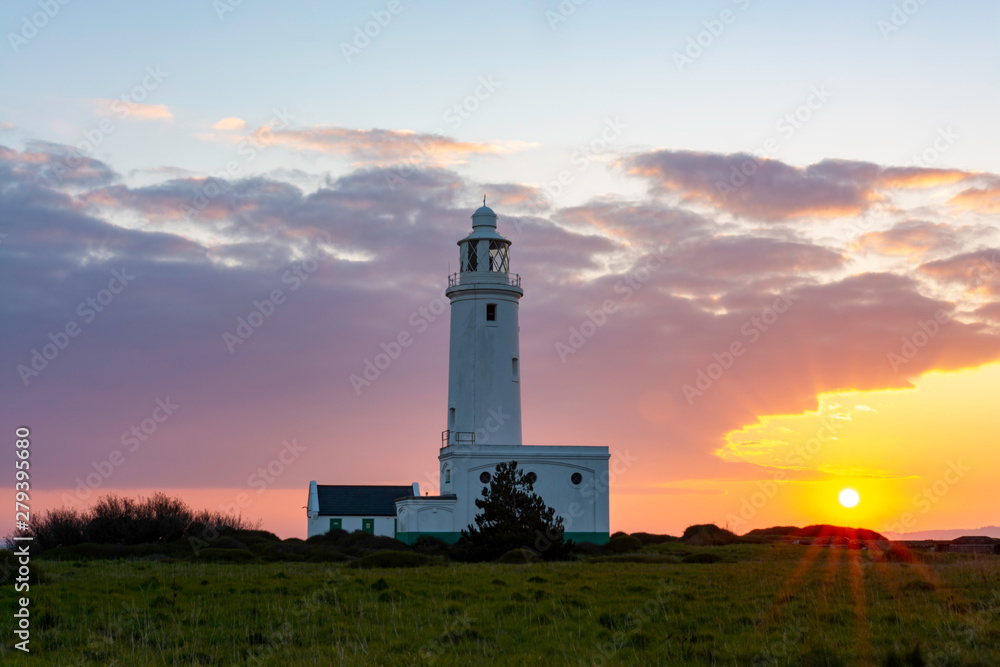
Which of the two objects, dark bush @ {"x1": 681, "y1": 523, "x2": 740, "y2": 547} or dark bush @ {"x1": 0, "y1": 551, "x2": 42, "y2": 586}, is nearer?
dark bush @ {"x1": 0, "y1": 551, "x2": 42, "y2": 586}

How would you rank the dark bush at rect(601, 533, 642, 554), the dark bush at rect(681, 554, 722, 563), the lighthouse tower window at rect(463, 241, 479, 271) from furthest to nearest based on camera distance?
the lighthouse tower window at rect(463, 241, 479, 271) < the dark bush at rect(601, 533, 642, 554) < the dark bush at rect(681, 554, 722, 563)

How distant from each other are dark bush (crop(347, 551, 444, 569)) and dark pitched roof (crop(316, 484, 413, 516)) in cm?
2022

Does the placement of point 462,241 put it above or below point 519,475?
above

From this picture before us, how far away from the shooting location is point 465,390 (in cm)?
4341

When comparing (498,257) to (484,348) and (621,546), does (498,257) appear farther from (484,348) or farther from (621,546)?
(621,546)

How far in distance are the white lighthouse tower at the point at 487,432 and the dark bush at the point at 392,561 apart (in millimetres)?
12569

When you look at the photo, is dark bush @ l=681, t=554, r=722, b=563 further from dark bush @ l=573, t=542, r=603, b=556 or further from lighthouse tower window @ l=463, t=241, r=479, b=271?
lighthouse tower window @ l=463, t=241, r=479, b=271

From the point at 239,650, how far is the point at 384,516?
36691 millimetres

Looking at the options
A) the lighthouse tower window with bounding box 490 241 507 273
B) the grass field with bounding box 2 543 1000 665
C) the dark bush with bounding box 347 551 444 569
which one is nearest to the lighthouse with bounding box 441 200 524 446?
the lighthouse tower window with bounding box 490 241 507 273

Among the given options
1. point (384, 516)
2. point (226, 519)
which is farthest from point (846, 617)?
point (226, 519)

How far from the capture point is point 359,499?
49750mm

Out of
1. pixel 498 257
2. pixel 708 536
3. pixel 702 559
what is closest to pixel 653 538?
pixel 708 536

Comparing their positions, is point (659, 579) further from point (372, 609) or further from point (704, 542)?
point (704, 542)

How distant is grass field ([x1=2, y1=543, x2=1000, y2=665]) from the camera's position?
11.5m
